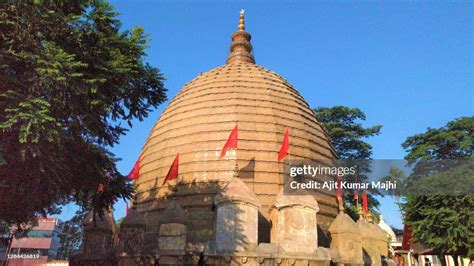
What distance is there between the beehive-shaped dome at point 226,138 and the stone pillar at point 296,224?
2028 millimetres

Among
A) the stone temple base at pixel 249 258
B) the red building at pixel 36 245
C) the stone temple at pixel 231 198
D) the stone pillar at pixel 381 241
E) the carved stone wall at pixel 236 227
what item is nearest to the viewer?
the stone temple base at pixel 249 258

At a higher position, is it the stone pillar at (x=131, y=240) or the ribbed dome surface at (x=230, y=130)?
the ribbed dome surface at (x=230, y=130)

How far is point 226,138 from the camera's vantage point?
1733cm

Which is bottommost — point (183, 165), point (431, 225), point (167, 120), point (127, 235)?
point (127, 235)

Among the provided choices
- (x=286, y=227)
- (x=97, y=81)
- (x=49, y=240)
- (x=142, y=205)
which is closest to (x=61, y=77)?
(x=97, y=81)

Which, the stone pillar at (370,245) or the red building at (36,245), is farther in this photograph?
the red building at (36,245)

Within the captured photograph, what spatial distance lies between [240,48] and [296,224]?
50.3ft

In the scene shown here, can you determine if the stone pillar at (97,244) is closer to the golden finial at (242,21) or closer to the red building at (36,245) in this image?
the golden finial at (242,21)

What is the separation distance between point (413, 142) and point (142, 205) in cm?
1884

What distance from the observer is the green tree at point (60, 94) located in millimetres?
9094

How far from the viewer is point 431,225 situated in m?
18.0

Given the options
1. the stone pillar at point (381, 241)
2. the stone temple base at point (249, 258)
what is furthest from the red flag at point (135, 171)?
the stone pillar at point (381, 241)

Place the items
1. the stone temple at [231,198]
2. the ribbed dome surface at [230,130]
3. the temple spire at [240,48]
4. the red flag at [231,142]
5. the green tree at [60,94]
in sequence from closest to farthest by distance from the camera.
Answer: the green tree at [60,94] → the stone temple at [231,198] → the red flag at [231,142] → the ribbed dome surface at [230,130] → the temple spire at [240,48]

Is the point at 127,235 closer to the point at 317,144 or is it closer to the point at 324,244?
the point at 324,244
